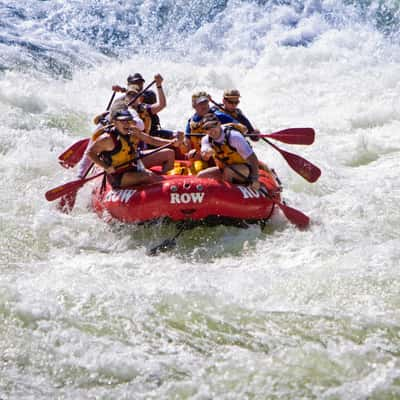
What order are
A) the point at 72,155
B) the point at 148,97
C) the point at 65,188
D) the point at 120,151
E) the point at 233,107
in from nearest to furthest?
the point at 120,151
the point at 65,188
the point at 233,107
the point at 72,155
the point at 148,97

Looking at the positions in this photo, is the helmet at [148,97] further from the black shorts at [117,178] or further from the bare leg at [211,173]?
the bare leg at [211,173]

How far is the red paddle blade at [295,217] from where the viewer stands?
230 inches

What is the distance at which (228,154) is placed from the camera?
576 cm

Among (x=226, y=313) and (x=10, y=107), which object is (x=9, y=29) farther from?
(x=226, y=313)

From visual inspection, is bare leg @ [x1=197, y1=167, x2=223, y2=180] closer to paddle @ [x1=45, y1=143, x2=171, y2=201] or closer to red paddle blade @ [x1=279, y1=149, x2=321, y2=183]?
paddle @ [x1=45, y1=143, x2=171, y2=201]

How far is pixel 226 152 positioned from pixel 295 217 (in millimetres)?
823

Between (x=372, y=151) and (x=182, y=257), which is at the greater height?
(x=372, y=151)

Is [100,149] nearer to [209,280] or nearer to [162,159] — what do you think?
[162,159]

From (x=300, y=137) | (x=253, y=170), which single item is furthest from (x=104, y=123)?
(x=300, y=137)

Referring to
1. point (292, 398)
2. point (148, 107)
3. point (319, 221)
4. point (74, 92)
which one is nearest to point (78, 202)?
point (148, 107)

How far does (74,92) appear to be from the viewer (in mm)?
11242

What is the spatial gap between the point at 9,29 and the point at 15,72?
2.90m

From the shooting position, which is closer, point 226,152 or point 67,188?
point 226,152

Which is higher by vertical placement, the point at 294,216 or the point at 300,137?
the point at 300,137
